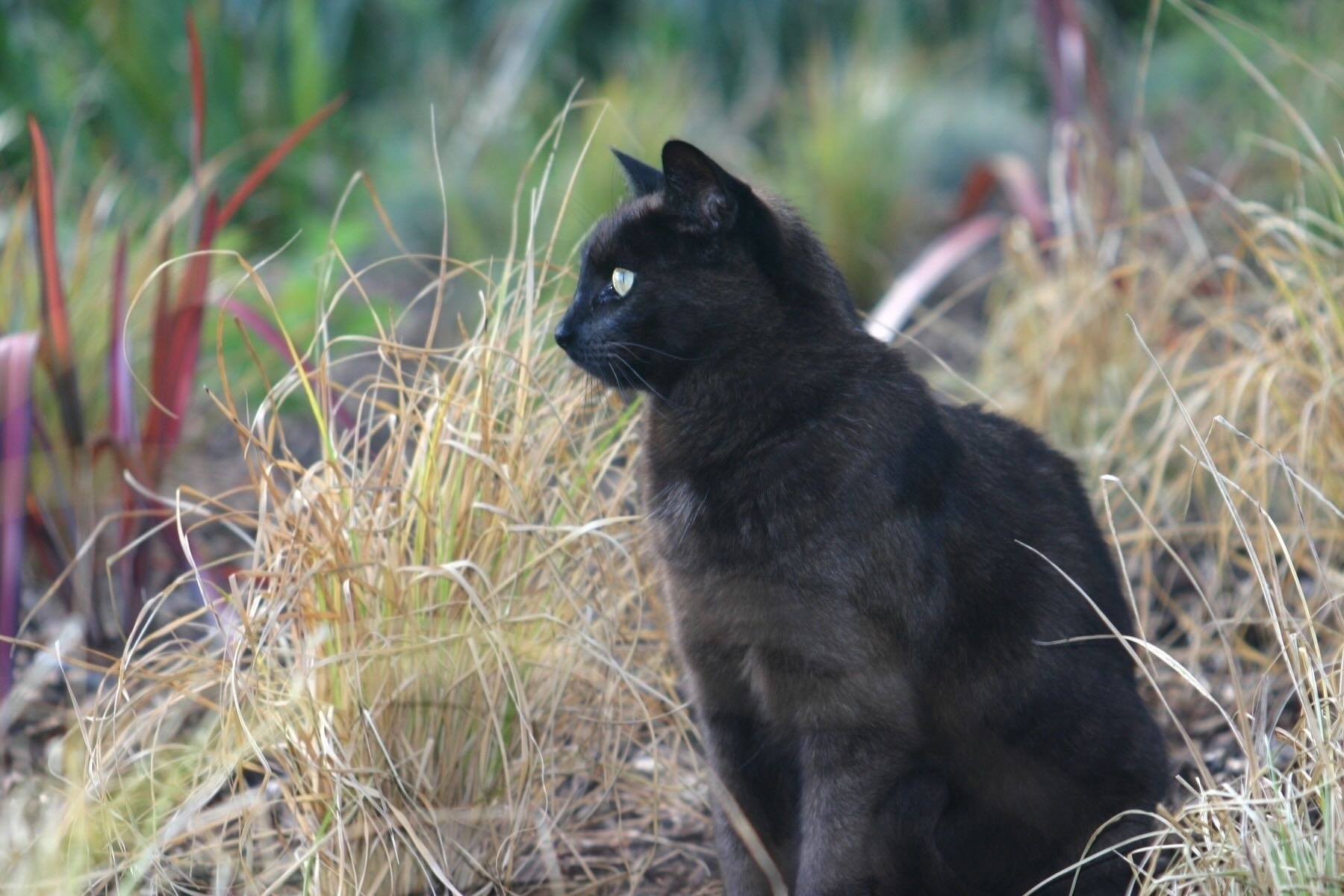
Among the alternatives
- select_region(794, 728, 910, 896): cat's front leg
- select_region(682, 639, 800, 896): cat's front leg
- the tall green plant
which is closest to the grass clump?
select_region(682, 639, 800, 896): cat's front leg

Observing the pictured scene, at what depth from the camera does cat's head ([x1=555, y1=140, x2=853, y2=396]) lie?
6.16 feet

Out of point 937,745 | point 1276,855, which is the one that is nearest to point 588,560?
point 937,745

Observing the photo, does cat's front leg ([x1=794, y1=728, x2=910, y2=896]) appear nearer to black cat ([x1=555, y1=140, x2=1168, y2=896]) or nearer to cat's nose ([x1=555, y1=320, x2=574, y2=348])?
black cat ([x1=555, y1=140, x2=1168, y2=896])

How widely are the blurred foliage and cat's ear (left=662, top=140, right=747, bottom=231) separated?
183cm

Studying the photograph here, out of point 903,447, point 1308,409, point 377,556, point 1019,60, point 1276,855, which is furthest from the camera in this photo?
point 1019,60

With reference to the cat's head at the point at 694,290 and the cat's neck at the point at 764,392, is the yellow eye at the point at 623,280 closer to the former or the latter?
the cat's head at the point at 694,290

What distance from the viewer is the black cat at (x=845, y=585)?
1812mm

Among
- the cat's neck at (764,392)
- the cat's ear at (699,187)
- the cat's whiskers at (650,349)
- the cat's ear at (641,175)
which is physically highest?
the cat's ear at (699,187)

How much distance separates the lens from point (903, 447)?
1866mm

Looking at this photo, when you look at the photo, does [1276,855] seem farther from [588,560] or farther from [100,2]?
[100,2]

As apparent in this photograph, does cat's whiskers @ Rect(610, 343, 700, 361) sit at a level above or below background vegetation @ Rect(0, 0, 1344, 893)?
above

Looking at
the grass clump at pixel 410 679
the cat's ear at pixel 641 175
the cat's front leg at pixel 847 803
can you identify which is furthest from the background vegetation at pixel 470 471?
the cat's front leg at pixel 847 803

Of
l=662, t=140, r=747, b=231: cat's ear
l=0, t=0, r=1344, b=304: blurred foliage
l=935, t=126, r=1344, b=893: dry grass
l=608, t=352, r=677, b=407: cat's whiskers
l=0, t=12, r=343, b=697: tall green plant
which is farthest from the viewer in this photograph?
l=0, t=0, r=1344, b=304: blurred foliage

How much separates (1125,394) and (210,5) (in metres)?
4.16
